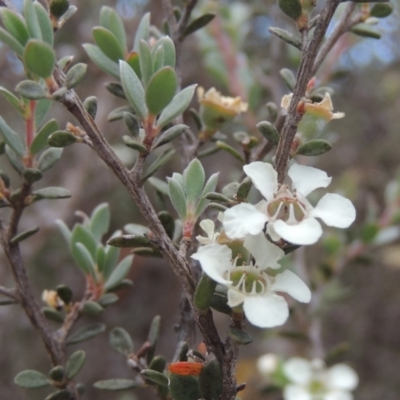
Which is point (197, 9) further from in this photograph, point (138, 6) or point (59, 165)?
point (59, 165)

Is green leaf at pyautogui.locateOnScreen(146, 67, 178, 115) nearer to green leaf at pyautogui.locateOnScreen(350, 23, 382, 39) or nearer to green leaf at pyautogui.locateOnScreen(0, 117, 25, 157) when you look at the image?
green leaf at pyautogui.locateOnScreen(0, 117, 25, 157)

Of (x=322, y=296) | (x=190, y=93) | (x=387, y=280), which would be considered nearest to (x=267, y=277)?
(x=190, y=93)

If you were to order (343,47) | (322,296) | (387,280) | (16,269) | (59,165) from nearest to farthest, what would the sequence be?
(16,269) < (322,296) < (343,47) < (59,165) < (387,280)

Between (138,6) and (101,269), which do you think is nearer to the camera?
(101,269)

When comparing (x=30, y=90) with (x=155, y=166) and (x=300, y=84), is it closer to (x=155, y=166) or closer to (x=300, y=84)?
(x=155, y=166)

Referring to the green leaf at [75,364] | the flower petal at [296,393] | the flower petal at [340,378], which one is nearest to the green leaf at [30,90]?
the green leaf at [75,364]

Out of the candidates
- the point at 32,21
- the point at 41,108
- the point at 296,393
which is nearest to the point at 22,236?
the point at 41,108

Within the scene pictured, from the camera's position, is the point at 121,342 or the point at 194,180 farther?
the point at 121,342
